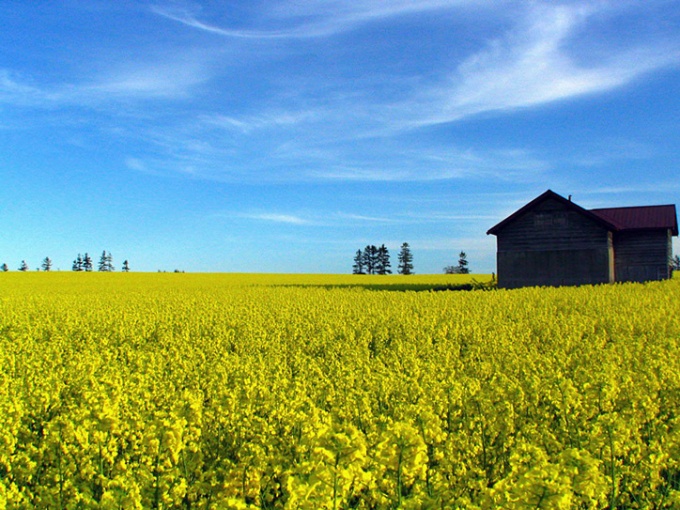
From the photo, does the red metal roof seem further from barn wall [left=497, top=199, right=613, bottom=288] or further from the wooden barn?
barn wall [left=497, top=199, right=613, bottom=288]

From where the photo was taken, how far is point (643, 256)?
37.6m

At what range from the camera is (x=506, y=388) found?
20.5 ft

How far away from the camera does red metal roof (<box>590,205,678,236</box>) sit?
37469 millimetres

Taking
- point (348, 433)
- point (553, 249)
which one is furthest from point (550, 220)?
point (348, 433)

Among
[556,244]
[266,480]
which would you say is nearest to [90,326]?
[266,480]

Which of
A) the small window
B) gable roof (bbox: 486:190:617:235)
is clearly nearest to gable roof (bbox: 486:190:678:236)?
gable roof (bbox: 486:190:617:235)

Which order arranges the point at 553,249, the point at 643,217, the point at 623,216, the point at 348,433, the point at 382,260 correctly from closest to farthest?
1. the point at 348,433
2. the point at 553,249
3. the point at 643,217
4. the point at 623,216
5. the point at 382,260

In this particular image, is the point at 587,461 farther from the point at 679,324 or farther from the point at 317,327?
the point at 679,324

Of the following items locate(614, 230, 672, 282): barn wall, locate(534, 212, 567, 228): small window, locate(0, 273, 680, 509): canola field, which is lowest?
locate(0, 273, 680, 509): canola field

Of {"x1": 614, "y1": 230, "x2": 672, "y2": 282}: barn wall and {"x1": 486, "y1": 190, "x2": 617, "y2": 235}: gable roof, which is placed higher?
{"x1": 486, "y1": 190, "x2": 617, "y2": 235}: gable roof

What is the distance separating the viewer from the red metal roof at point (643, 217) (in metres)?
37.5

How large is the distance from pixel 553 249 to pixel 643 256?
323 inches

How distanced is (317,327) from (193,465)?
1014 cm

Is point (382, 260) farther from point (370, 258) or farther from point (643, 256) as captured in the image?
point (643, 256)
